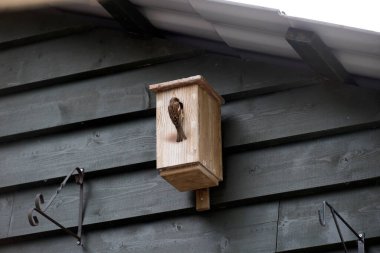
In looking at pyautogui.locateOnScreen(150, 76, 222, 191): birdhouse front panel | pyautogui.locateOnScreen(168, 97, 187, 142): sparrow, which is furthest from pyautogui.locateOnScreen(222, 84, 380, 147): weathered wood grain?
pyautogui.locateOnScreen(168, 97, 187, 142): sparrow

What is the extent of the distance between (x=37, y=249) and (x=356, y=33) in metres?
1.44

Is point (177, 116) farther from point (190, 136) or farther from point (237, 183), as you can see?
point (237, 183)

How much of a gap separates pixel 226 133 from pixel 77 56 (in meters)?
0.74

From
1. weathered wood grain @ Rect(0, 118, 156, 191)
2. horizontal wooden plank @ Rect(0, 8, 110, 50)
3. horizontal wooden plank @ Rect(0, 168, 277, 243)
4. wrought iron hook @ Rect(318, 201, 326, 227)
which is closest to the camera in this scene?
wrought iron hook @ Rect(318, 201, 326, 227)

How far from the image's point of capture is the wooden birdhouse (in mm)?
3955

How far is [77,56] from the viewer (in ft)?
14.9

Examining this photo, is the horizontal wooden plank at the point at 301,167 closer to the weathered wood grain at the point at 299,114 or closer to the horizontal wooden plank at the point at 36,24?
the weathered wood grain at the point at 299,114

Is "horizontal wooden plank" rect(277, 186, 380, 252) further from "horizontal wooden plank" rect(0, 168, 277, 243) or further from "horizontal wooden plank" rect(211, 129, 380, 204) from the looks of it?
"horizontal wooden plank" rect(0, 168, 277, 243)

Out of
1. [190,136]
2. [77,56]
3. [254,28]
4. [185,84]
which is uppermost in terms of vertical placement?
[77,56]

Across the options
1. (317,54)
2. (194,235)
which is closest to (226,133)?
(194,235)

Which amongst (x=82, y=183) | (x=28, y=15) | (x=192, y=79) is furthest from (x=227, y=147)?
(x=28, y=15)

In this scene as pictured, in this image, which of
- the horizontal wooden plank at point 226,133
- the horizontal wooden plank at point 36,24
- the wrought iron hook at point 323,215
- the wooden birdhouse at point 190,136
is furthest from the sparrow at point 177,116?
the horizontal wooden plank at point 36,24

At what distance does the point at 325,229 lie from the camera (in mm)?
3885

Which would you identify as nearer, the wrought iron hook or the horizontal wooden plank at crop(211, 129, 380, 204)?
the wrought iron hook
